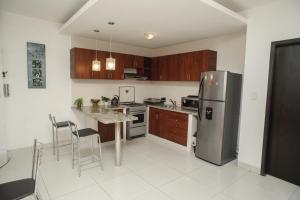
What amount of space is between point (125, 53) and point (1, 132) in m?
3.23

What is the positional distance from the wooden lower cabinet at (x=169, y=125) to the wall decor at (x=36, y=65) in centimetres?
263

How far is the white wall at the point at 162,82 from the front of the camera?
12.1 ft

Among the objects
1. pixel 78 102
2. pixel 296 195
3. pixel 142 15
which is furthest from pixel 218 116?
pixel 78 102

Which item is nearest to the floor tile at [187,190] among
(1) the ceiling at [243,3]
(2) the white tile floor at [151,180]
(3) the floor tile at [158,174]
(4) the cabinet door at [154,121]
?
(2) the white tile floor at [151,180]

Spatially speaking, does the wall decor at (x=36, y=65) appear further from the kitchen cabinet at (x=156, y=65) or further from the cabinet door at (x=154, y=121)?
the cabinet door at (x=154, y=121)

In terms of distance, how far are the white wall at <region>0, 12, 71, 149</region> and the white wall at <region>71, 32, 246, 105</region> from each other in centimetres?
32

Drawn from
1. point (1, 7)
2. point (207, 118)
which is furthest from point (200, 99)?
point (1, 7)

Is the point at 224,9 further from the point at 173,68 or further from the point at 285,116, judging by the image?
the point at 173,68

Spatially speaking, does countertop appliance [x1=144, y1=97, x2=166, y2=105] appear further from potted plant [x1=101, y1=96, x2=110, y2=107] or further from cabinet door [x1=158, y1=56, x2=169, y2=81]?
potted plant [x1=101, y1=96, x2=110, y2=107]

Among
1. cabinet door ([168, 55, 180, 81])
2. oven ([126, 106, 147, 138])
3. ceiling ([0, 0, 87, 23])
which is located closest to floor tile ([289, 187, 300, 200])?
cabinet door ([168, 55, 180, 81])

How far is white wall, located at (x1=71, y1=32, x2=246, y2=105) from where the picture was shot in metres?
3.70

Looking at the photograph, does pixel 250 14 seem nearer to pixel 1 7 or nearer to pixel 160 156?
pixel 160 156

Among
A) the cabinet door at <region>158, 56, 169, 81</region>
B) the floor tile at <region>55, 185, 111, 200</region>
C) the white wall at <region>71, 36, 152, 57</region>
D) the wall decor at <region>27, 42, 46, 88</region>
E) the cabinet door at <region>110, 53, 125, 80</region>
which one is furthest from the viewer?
the cabinet door at <region>158, 56, 169, 81</region>

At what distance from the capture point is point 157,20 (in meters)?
3.04
